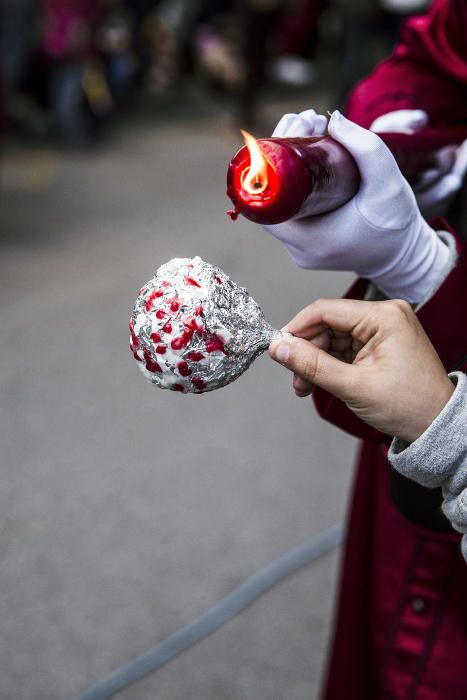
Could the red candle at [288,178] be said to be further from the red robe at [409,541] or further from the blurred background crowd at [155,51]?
the blurred background crowd at [155,51]

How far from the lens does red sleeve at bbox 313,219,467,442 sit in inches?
32.2

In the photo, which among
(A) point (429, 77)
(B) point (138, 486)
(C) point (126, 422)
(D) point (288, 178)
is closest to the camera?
(D) point (288, 178)

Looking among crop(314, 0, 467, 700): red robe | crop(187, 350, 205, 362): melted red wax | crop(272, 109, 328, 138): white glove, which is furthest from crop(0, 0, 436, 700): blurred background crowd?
crop(272, 109, 328, 138): white glove

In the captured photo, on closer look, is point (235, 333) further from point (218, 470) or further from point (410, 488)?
point (218, 470)

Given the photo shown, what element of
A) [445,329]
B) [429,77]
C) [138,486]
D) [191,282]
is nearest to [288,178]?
[191,282]

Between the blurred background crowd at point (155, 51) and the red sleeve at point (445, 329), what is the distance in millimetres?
3087

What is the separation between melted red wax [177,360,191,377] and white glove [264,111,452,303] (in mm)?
162

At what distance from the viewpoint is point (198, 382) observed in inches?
29.5

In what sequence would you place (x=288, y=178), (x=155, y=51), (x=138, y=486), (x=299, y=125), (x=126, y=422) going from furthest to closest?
(x=155, y=51)
(x=126, y=422)
(x=138, y=486)
(x=299, y=125)
(x=288, y=178)

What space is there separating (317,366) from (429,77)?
0.56 metres

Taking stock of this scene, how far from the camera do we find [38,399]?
95.7 inches

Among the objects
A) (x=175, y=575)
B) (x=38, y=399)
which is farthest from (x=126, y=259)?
(x=175, y=575)

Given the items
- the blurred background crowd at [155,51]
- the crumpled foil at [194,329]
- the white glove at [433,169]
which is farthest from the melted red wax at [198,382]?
the blurred background crowd at [155,51]

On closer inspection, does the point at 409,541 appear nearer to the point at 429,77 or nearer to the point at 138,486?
the point at 429,77
